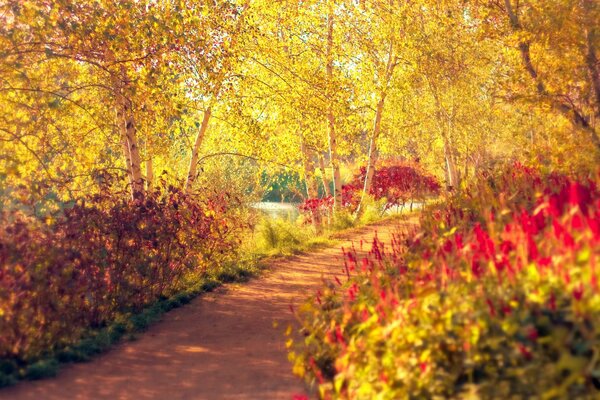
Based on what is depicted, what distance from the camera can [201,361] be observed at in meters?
6.34

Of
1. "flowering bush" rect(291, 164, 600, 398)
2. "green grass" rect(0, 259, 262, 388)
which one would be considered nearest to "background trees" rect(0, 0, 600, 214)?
"green grass" rect(0, 259, 262, 388)

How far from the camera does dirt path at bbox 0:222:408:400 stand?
5418 mm

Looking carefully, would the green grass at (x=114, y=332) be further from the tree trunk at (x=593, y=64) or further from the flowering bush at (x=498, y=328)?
the tree trunk at (x=593, y=64)

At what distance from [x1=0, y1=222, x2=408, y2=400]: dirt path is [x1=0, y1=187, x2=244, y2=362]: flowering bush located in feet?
1.69

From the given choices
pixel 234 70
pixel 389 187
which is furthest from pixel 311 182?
pixel 234 70

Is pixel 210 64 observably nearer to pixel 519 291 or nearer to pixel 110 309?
pixel 110 309

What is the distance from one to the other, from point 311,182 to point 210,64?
36.9ft

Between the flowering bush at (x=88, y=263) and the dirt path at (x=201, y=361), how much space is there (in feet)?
1.69

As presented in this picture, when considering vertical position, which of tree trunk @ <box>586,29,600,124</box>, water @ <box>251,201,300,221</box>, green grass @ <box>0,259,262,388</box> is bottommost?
green grass @ <box>0,259,262,388</box>

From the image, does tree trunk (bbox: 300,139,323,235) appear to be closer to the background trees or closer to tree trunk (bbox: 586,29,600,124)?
the background trees

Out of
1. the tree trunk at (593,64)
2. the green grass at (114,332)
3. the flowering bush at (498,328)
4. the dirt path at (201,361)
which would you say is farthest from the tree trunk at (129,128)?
the flowering bush at (498,328)

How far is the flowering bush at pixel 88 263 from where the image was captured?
6.05m

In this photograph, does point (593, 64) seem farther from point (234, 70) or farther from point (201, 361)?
point (201, 361)

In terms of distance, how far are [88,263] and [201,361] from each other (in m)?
1.82
